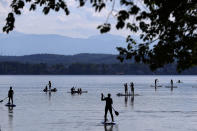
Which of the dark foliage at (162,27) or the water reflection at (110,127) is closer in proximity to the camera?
the dark foliage at (162,27)

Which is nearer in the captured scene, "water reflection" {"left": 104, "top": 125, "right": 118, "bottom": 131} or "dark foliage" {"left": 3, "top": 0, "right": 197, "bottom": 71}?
"dark foliage" {"left": 3, "top": 0, "right": 197, "bottom": 71}

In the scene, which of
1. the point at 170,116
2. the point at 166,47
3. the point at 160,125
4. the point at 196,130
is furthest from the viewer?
the point at 170,116

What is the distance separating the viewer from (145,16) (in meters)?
15.3

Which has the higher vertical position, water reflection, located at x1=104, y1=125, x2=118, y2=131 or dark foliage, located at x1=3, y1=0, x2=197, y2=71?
dark foliage, located at x1=3, y1=0, x2=197, y2=71

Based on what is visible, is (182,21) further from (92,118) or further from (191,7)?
(92,118)

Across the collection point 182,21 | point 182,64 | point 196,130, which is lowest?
point 196,130

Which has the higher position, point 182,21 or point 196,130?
point 182,21

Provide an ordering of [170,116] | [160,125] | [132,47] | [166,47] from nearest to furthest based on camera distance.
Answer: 1. [166,47]
2. [132,47]
3. [160,125]
4. [170,116]

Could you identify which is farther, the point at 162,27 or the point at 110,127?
the point at 110,127

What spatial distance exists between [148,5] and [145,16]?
1.98ft

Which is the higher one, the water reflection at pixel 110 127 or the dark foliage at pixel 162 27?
the dark foliage at pixel 162 27

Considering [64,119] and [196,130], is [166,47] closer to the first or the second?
[196,130]

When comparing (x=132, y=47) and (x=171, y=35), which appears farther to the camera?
(x=132, y=47)

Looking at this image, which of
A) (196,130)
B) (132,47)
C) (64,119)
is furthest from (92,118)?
(132,47)
